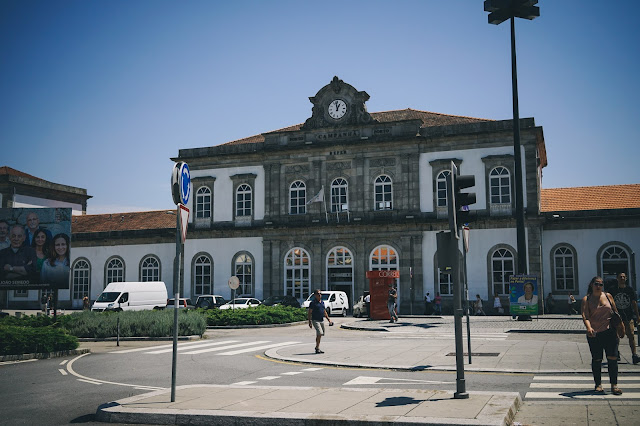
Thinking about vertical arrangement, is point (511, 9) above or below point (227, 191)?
above

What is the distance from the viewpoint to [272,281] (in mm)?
44125

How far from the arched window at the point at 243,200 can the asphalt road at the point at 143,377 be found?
89.5ft

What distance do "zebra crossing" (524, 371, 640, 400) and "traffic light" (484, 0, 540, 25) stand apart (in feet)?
71.3

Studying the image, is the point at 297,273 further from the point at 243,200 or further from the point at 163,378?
the point at 163,378

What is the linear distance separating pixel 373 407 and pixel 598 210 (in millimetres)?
33718

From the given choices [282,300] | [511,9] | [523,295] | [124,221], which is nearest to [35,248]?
[282,300]

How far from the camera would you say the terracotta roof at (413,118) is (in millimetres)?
43375

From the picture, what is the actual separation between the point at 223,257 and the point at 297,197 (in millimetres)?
7183

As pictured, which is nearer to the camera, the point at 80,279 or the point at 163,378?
the point at 163,378

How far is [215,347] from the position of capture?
19.8m

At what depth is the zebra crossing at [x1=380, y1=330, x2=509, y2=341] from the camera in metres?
22.0

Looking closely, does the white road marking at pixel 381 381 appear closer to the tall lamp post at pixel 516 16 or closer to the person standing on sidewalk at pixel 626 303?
the person standing on sidewalk at pixel 626 303

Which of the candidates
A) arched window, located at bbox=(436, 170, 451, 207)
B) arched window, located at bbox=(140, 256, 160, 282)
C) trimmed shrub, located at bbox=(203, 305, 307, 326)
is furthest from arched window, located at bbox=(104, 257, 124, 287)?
arched window, located at bbox=(436, 170, 451, 207)

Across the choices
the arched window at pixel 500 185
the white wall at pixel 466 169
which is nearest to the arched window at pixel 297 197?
the white wall at pixel 466 169
